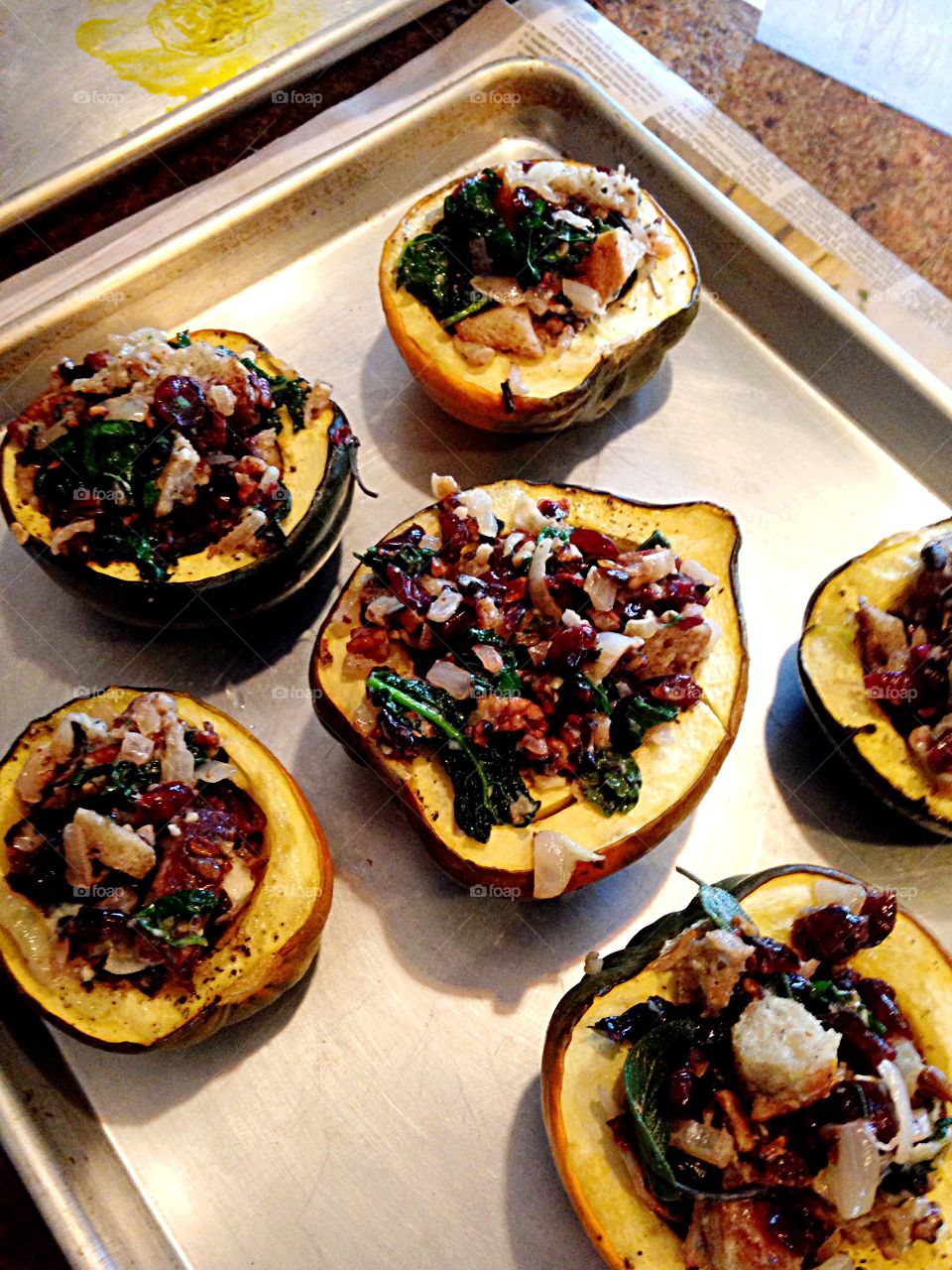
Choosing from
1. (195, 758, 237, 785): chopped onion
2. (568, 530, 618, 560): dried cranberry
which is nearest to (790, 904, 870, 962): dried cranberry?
(568, 530, 618, 560): dried cranberry

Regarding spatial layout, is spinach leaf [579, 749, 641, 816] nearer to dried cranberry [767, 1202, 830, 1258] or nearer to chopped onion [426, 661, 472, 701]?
chopped onion [426, 661, 472, 701]

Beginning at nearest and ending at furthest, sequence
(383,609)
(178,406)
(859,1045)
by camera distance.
→ (859,1045)
(383,609)
(178,406)

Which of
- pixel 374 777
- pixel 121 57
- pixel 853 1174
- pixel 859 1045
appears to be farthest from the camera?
pixel 121 57

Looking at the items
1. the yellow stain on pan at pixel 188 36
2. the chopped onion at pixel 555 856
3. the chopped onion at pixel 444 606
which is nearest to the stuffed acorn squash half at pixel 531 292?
the chopped onion at pixel 444 606

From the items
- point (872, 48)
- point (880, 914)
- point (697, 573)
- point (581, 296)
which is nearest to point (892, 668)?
point (697, 573)

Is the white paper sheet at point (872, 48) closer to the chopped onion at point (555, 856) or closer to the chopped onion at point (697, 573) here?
the chopped onion at point (697, 573)

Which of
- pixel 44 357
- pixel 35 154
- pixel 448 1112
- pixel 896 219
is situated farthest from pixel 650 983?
pixel 35 154

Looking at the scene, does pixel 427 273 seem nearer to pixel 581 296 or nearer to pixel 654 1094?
pixel 581 296
